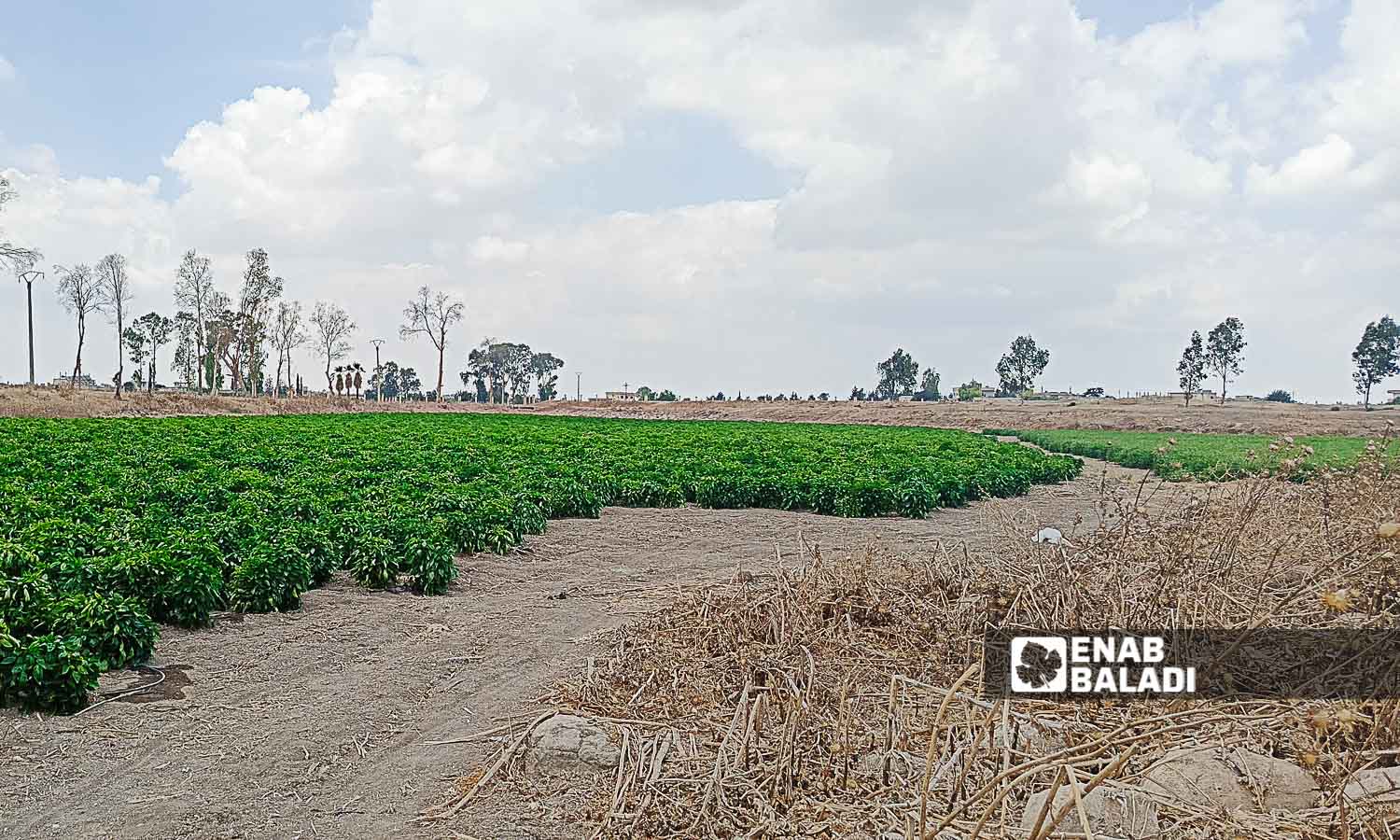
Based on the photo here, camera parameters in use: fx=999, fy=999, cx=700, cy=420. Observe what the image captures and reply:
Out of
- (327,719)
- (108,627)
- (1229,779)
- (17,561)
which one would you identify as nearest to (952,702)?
(1229,779)

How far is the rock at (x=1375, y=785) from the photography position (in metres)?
4.27

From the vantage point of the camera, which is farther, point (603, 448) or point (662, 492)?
point (603, 448)

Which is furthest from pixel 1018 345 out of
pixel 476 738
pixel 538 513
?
pixel 476 738

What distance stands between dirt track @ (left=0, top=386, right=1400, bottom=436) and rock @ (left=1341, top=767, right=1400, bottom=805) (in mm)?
41534

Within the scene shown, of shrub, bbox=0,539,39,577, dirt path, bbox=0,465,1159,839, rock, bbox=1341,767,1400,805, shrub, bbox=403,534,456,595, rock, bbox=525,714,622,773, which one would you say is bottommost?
dirt path, bbox=0,465,1159,839

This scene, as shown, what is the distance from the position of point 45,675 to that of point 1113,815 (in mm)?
7211

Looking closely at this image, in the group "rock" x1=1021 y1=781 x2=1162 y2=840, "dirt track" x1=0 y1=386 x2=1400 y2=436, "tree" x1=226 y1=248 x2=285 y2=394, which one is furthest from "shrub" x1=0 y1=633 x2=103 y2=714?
"tree" x1=226 y1=248 x2=285 y2=394

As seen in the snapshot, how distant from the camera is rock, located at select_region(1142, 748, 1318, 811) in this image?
478 cm

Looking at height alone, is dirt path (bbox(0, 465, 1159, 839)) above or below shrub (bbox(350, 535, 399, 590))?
below

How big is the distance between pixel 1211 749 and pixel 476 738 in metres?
4.73

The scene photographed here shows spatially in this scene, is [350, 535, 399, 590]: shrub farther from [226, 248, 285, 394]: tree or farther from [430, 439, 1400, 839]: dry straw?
[226, 248, 285, 394]: tree

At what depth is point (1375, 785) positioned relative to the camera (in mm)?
4617

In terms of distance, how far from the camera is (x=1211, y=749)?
5.22m

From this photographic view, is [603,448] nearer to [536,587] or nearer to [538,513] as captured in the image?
[538,513]
